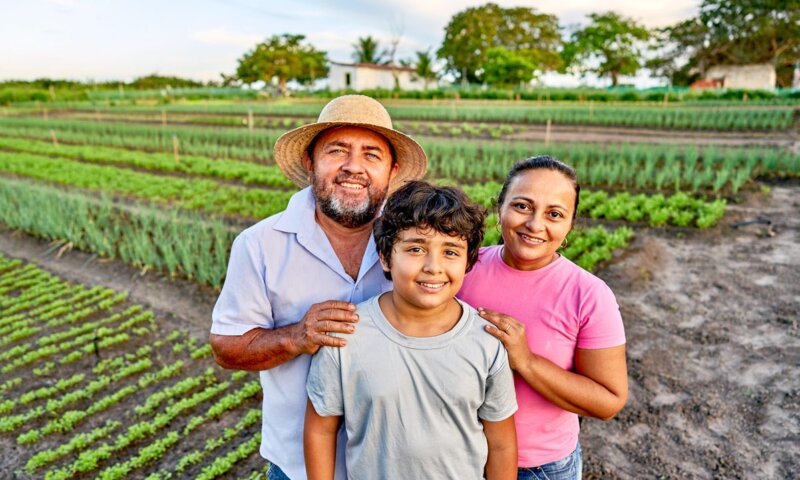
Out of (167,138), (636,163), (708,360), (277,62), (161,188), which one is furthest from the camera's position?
(277,62)

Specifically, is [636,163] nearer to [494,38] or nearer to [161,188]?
[161,188]

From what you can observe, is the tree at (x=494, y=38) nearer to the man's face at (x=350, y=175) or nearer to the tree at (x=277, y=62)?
the tree at (x=277, y=62)

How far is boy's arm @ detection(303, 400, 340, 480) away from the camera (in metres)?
1.34

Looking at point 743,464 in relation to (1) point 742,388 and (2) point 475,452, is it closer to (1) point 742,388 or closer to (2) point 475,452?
(1) point 742,388

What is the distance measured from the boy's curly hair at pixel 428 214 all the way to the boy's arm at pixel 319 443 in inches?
17.3

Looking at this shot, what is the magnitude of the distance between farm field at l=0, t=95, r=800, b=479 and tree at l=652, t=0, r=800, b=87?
1247 inches

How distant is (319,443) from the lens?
1.35 metres

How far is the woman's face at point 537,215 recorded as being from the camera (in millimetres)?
1376

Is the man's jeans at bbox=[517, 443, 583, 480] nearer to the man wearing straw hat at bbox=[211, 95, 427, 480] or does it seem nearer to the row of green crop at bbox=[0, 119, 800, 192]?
the man wearing straw hat at bbox=[211, 95, 427, 480]

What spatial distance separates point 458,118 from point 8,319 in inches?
656

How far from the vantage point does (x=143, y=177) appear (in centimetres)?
991

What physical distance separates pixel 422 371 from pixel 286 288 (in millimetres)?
502

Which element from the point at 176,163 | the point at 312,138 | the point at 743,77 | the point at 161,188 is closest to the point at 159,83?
the point at 176,163

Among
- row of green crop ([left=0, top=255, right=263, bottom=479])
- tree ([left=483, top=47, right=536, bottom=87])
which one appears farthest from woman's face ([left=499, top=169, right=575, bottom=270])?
tree ([left=483, top=47, right=536, bottom=87])
